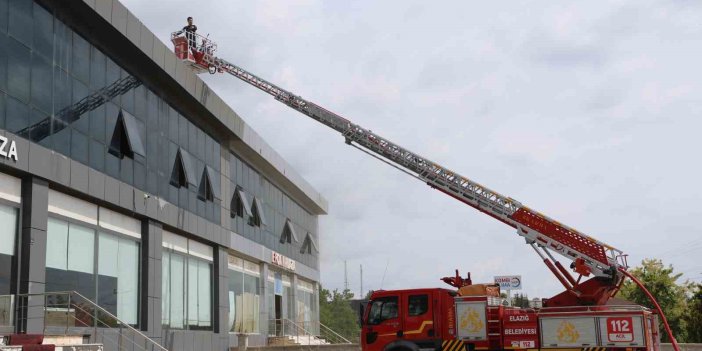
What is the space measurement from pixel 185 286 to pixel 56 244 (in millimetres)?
9752

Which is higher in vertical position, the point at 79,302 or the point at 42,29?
the point at 42,29

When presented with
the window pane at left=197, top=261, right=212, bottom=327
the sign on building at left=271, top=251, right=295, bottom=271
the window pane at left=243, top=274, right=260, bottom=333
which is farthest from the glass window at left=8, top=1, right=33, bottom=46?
the sign on building at left=271, top=251, right=295, bottom=271

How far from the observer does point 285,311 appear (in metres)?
44.9

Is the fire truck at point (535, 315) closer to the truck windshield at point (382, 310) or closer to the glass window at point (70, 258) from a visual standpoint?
the truck windshield at point (382, 310)

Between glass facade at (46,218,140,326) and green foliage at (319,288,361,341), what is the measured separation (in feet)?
237

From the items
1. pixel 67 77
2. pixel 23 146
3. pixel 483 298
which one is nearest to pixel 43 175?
pixel 23 146

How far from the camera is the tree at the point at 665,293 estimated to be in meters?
42.2

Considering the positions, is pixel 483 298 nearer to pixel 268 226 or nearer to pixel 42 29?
pixel 42 29

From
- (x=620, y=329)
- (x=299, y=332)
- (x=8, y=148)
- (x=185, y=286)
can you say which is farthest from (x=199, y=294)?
(x=620, y=329)

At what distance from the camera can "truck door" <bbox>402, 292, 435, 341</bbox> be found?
68.7 feet

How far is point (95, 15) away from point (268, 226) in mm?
21546

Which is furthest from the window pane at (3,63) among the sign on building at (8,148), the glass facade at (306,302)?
the glass facade at (306,302)

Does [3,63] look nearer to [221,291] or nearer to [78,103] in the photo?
[78,103]

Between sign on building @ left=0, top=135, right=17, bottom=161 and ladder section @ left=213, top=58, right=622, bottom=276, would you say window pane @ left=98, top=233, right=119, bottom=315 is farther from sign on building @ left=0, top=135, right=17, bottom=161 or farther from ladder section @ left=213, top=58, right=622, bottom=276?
ladder section @ left=213, top=58, right=622, bottom=276
